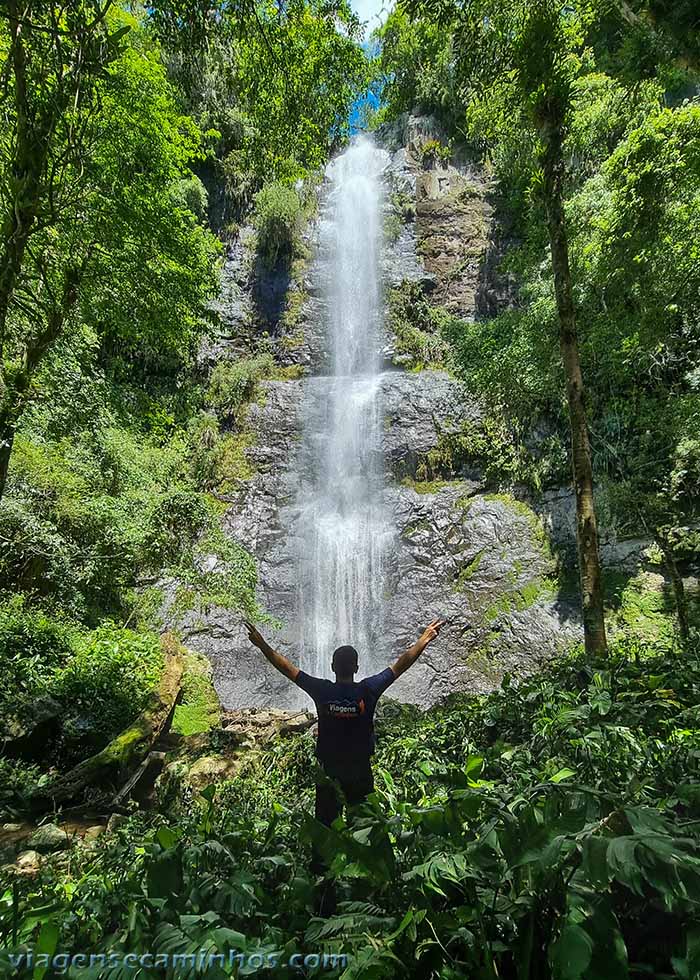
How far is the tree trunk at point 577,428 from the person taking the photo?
554cm

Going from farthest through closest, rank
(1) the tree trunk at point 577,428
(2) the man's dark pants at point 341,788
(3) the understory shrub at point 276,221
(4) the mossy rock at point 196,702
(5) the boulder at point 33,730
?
(3) the understory shrub at point 276,221 → (4) the mossy rock at point 196,702 → (5) the boulder at point 33,730 → (1) the tree trunk at point 577,428 → (2) the man's dark pants at point 341,788

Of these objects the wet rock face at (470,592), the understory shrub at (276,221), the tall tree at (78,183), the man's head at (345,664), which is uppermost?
the understory shrub at (276,221)

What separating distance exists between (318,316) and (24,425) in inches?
539

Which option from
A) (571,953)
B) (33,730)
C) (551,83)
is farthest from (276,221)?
(571,953)

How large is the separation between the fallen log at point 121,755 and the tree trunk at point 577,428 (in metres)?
5.38

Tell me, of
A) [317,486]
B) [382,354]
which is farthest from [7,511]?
[382,354]

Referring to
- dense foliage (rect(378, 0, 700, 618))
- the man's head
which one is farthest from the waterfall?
the man's head

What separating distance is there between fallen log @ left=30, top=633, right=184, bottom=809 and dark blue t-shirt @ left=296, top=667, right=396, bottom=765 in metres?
4.10

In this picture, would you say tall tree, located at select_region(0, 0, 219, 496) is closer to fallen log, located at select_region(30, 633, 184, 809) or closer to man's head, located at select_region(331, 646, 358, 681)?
fallen log, located at select_region(30, 633, 184, 809)

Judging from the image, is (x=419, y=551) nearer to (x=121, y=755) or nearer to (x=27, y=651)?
(x=121, y=755)

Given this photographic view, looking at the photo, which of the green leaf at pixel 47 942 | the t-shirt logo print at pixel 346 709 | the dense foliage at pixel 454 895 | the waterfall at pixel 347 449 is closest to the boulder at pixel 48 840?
the dense foliage at pixel 454 895

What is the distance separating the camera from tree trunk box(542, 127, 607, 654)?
18.2 ft

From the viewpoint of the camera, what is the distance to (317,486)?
15359 mm

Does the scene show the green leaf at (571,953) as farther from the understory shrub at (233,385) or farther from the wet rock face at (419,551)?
the understory shrub at (233,385)
